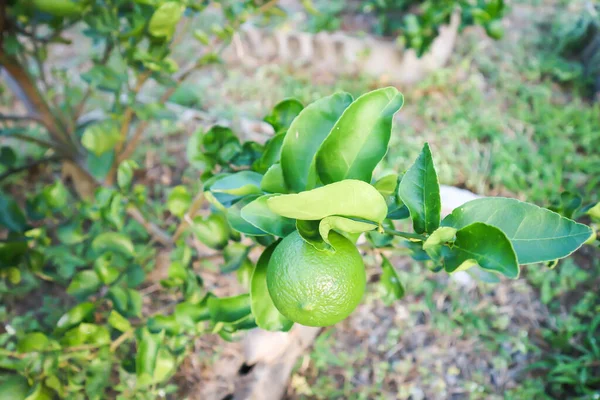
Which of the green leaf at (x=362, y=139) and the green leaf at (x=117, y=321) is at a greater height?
the green leaf at (x=362, y=139)

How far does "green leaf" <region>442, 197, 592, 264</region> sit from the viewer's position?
59 centimetres

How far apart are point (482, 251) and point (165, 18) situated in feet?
2.96

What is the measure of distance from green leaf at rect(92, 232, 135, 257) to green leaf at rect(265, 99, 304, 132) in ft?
1.68

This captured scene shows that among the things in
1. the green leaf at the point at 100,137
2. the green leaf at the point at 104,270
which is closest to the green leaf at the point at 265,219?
the green leaf at the point at 104,270

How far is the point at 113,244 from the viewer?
3.84 ft

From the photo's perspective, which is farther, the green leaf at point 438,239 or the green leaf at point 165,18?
the green leaf at point 165,18

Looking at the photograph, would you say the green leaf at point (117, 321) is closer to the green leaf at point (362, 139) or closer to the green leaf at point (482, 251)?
the green leaf at point (362, 139)

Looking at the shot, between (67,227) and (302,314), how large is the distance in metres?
0.85

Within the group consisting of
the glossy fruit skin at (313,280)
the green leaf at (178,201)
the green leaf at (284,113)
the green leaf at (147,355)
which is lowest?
the green leaf at (147,355)

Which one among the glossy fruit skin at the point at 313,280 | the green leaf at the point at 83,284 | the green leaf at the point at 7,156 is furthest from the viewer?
the green leaf at the point at 7,156

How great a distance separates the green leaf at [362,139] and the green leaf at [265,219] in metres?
0.10

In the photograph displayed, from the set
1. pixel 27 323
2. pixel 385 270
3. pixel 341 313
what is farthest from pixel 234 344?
pixel 341 313

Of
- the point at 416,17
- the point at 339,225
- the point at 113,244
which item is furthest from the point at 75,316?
the point at 416,17

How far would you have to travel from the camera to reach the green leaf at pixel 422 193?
0.65 metres
